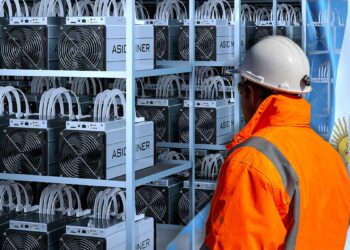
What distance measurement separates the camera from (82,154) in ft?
14.5

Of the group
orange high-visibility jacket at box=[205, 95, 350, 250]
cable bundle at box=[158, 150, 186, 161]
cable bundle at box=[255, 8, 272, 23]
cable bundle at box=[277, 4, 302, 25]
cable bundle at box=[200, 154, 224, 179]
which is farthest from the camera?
cable bundle at box=[277, 4, 302, 25]

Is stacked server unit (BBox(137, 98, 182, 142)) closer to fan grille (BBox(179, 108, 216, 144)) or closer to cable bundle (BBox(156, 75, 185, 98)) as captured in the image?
fan grille (BBox(179, 108, 216, 144))

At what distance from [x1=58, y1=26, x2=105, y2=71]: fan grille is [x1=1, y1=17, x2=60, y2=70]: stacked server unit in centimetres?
11

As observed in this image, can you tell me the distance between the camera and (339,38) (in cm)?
575

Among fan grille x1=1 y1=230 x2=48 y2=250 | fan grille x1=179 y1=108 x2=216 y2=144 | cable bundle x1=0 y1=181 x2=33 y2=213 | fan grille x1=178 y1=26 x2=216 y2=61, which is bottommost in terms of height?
fan grille x1=1 y1=230 x2=48 y2=250

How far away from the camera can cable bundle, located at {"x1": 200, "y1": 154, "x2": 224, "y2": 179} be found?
6.56 metres

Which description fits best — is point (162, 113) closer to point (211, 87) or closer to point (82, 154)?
point (211, 87)

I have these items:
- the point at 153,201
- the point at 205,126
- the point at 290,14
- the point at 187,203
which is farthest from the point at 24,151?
the point at 290,14

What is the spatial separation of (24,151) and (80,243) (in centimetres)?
64

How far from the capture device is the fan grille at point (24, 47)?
4590mm

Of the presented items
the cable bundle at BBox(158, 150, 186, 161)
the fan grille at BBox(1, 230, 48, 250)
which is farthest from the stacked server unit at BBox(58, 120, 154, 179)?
the cable bundle at BBox(158, 150, 186, 161)

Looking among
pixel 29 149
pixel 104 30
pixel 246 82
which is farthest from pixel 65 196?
pixel 246 82

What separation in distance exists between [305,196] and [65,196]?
2.99 meters

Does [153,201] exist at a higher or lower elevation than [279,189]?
lower
